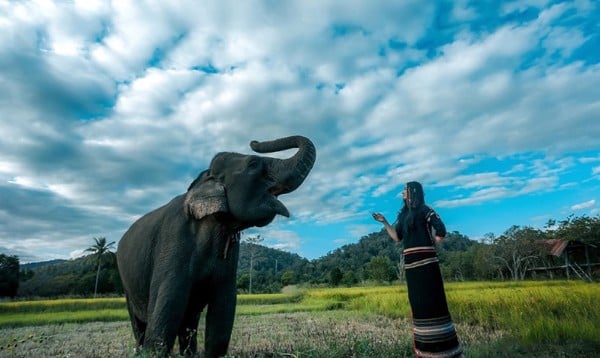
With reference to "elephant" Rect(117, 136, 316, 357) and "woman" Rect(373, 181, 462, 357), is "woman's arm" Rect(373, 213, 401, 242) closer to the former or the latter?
"woman" Rect(373, 181, 462, 357)

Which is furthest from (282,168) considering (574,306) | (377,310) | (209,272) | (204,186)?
(377,310)

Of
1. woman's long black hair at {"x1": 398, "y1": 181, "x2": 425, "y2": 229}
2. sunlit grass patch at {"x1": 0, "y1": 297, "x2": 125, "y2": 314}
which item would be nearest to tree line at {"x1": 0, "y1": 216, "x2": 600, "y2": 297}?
sunlit grass patch at {"x1": 0, "y1": 297, "x2": 125, "y2": 314}

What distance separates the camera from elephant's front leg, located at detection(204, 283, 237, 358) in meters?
4.82

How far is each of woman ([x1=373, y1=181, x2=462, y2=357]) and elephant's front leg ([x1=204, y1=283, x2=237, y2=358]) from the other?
6.81ft

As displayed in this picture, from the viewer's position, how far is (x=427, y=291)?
14.5 feet

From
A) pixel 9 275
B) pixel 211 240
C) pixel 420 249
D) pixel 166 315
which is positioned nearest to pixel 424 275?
pixel 420 249

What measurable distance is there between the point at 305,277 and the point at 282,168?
200 feet

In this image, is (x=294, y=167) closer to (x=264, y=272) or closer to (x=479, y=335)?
(x=479, y=335)

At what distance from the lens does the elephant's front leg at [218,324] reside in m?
4.82

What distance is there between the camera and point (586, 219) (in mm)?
33469

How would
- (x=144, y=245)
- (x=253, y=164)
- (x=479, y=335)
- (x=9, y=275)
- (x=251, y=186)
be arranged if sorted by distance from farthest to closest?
1. (x=9, y=275)
2. (x=479, y=335)
3. (x=144, y=245)
4. (x=253, y=164)
5. (x=251, y=186)

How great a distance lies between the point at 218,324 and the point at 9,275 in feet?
155

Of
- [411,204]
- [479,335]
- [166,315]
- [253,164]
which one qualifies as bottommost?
[479,335]

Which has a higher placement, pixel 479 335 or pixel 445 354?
pixel 445 354
